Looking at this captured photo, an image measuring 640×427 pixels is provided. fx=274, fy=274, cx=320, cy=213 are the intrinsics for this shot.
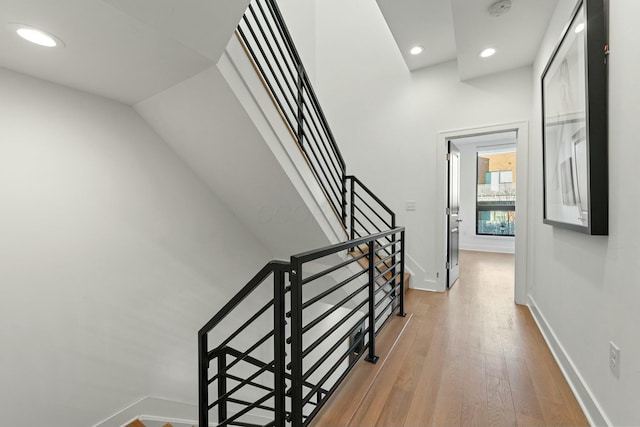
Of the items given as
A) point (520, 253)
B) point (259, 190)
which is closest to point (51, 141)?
point (259, 190)

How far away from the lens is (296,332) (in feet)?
3.87

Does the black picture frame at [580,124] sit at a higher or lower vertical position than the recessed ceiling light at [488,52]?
lower

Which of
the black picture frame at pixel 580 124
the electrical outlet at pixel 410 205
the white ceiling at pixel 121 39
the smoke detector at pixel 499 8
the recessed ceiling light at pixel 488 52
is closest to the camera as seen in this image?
the white ceiling at pixel 121 39

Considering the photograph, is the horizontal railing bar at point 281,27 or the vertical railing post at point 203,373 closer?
the vertical railing post at point 203,373

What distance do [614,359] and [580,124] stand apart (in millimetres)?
1155

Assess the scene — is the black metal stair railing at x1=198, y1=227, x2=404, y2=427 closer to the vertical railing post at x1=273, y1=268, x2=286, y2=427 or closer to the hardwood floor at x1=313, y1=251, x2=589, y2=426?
the vertical railing post at x1=273, y1=268, x2=286, y2=427

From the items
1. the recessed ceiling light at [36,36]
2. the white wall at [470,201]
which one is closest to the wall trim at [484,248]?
the white wall at [470,201]

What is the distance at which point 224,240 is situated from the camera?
2.85 metres

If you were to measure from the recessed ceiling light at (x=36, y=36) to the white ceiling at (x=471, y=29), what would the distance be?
7.44 ft

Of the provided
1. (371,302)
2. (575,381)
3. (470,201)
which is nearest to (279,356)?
(371,302)

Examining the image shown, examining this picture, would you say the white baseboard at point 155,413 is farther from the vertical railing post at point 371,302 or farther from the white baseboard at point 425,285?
the white baseboard at point 425,285

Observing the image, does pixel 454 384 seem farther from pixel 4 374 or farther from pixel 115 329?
pixel 4 374

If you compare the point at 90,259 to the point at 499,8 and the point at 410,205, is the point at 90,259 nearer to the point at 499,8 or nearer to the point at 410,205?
the point at 410,205

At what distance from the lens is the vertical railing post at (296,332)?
116cm
